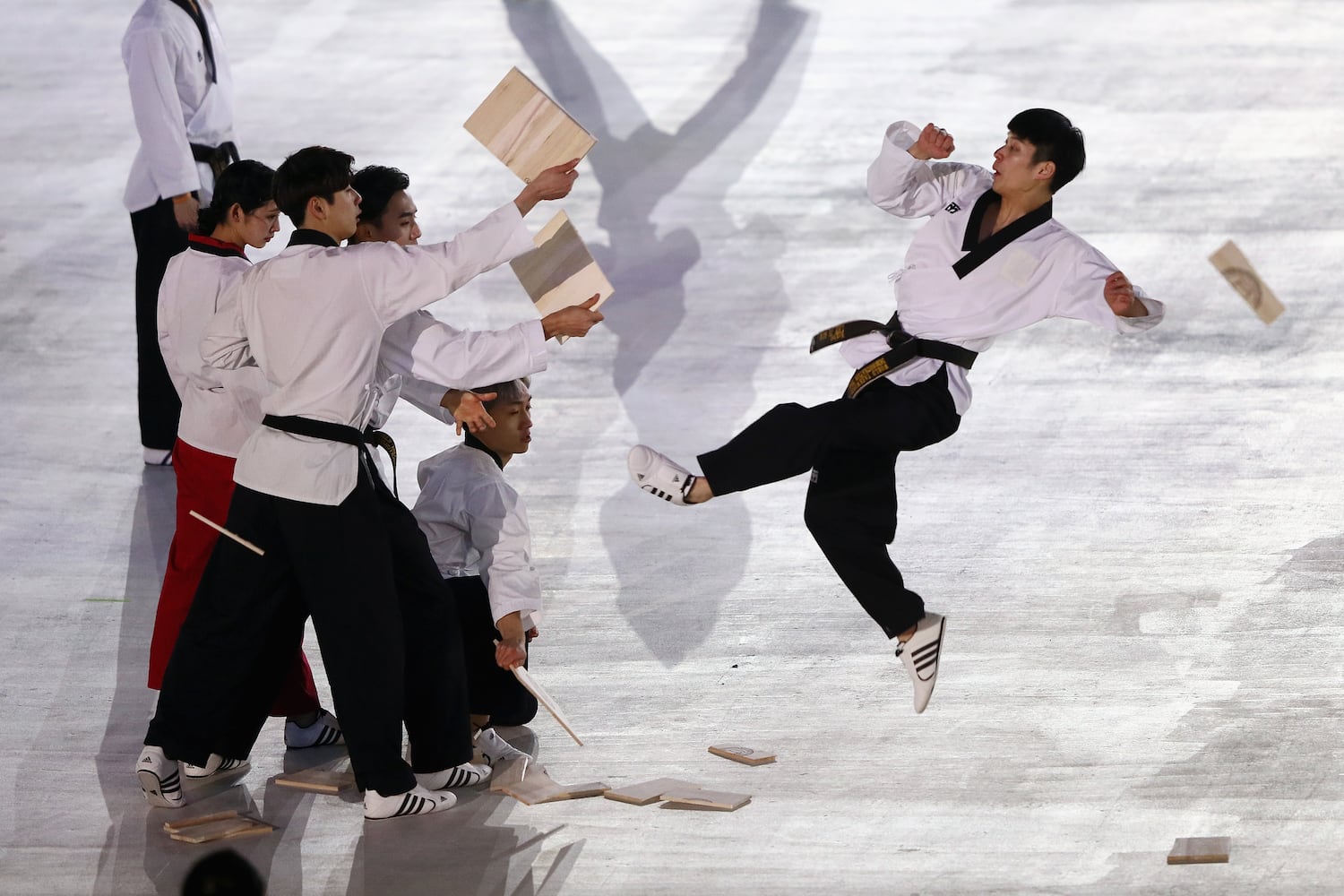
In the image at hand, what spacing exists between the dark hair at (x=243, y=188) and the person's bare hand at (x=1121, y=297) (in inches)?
77.9

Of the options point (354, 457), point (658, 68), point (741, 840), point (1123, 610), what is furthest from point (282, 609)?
point (658, 68)

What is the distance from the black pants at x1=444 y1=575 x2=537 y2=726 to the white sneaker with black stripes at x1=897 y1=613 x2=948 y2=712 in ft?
3.26

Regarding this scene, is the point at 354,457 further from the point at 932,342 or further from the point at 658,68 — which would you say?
the point at 658,68

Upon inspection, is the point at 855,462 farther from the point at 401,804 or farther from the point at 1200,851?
the point at 401,804

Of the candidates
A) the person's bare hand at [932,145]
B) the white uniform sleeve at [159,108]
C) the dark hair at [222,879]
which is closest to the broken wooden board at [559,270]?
the person's bare hand at [932,145]

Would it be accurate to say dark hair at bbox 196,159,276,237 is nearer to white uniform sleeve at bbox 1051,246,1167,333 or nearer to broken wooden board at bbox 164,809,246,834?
broken wooden board at bbox 164,809,246,834

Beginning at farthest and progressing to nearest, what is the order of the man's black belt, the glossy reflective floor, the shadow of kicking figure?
the man's black belt
the shadow of kicking figure
the glossy reflective floor

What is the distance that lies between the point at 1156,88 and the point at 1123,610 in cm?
469

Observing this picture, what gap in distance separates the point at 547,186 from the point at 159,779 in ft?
5.30

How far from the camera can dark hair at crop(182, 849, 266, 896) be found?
69.9 inches

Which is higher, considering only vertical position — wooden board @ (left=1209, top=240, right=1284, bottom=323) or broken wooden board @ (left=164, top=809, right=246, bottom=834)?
wooden board @ (left=1209, top=240, right=1284, bottom=323)

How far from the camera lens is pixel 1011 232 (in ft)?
11.6

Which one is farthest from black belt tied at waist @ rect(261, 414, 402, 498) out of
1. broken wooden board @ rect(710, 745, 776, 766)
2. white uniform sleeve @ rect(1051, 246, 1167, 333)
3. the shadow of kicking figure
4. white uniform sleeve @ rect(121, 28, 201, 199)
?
white uniform sleeve @ rect(121, 28, 201, 199)

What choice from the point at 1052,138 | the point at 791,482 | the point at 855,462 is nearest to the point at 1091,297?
the point at 1052,138
